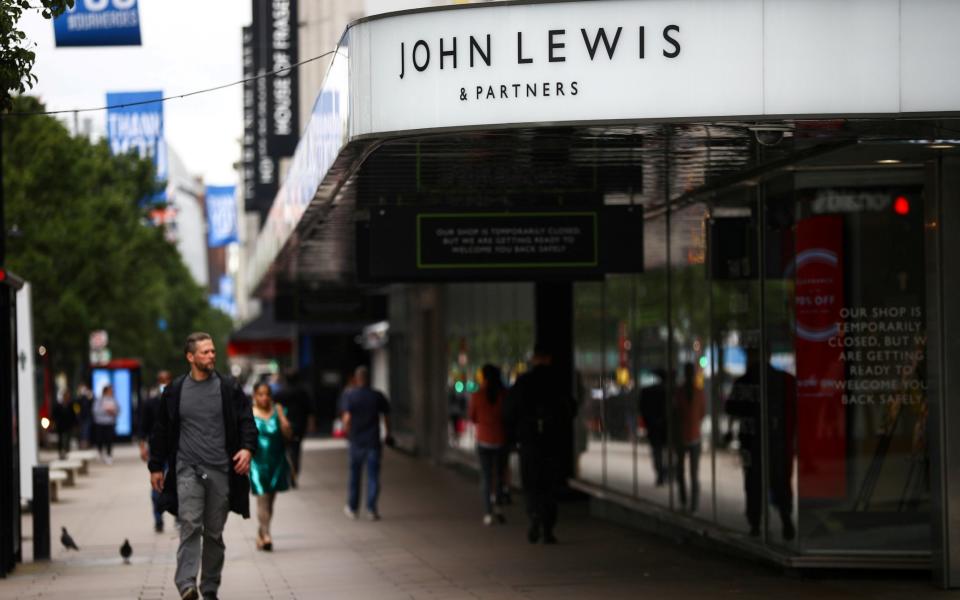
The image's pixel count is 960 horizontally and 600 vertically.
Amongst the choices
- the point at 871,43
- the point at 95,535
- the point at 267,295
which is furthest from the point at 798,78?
the point at 267,295

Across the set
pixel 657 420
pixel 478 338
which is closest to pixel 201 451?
pixel 657 420

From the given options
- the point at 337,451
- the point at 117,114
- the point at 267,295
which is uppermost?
the point at 117,114

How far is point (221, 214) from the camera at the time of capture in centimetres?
6062

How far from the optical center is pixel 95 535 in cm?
1869

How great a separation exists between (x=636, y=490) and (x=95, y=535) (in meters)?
5.82

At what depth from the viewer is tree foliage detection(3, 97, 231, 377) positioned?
36.4 meters

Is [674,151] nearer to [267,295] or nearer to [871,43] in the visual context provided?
[871,43]

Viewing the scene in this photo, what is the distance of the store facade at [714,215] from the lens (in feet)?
32.5

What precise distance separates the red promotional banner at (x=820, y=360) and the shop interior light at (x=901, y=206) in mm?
424

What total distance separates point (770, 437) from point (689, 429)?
2848mm

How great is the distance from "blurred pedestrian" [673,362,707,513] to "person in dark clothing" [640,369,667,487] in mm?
399

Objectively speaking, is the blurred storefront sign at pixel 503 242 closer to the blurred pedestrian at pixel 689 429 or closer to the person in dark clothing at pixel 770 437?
the person in dark clothing at pixel 770 437

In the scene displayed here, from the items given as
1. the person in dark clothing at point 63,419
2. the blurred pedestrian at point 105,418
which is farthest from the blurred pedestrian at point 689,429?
the person in dark clothing at point 63,419

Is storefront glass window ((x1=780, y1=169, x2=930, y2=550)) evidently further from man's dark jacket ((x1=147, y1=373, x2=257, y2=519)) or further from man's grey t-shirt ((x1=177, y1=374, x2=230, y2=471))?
man's grey t-shirt ((x1=177, y1=374, x2=230, y2=471))
